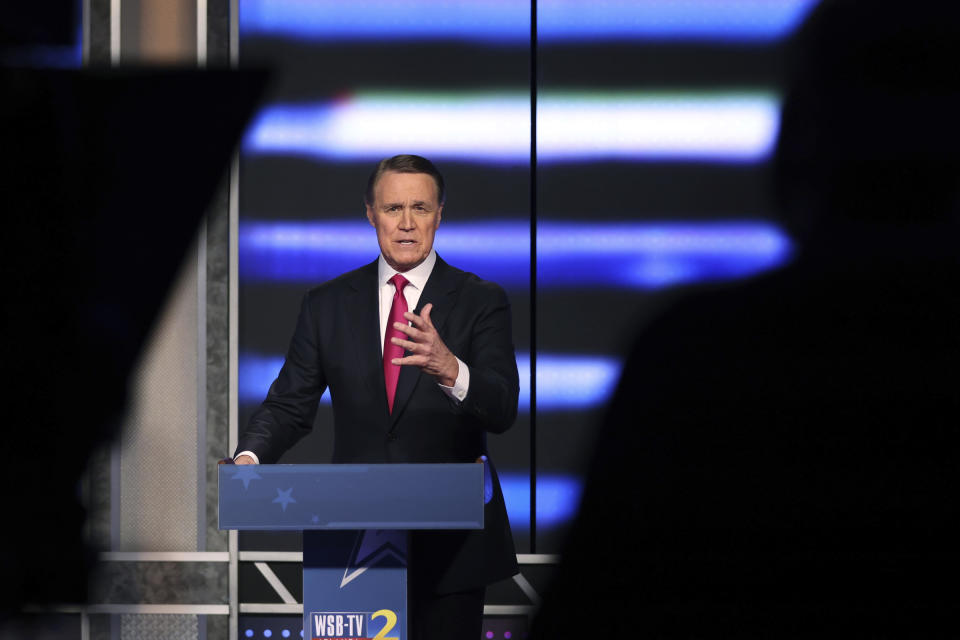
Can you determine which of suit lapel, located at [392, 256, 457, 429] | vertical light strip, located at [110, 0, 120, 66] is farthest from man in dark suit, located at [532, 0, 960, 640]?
vertical light strip, located at [110, 0, 120, 66]

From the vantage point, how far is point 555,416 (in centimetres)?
358

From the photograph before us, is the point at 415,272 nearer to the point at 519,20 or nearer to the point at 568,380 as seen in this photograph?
the point at 568,380

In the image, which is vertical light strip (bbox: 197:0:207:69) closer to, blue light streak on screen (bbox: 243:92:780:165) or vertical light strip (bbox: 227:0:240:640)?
vertical light strip (bbox: 227:0:240:640)

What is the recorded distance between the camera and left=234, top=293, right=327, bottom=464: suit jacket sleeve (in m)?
2.84

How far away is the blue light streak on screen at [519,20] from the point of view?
3629mm

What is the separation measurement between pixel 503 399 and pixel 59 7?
2.54m

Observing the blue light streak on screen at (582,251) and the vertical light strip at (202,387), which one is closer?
the blue light streak on screen at (582,251)

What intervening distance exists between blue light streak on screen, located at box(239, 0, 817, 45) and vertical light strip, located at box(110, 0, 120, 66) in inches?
19.7

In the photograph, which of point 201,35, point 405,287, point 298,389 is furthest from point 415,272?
point 201,35

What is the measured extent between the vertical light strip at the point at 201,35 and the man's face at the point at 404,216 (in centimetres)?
126

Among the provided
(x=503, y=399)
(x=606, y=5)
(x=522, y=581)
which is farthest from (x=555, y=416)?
(x=606, y=5)

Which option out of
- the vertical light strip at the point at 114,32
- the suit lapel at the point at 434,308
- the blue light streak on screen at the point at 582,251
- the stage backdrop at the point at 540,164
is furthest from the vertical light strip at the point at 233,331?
the suit lapel at the point at 434,308

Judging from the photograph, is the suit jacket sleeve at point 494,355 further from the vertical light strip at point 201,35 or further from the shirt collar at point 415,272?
the vertical light strip at point 201,35

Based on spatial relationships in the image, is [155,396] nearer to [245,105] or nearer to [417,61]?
[245,105]
